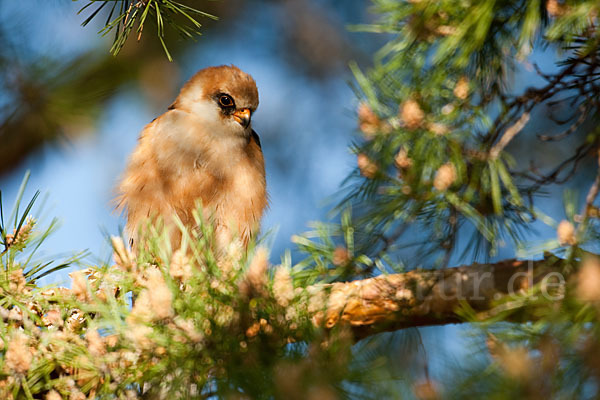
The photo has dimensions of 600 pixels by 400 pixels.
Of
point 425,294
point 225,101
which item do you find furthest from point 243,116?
Answer: point 425,294

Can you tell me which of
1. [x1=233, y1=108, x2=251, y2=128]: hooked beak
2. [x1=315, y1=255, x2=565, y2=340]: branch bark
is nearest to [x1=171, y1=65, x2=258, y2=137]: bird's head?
[x1=233, y1=108, x2=251, y2=128]: hooked beak

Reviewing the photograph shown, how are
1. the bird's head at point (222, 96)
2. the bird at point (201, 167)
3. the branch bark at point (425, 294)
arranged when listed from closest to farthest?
the branch bark at point (425, 294)
the bird at point (201, 167)
the bird's head at point (222, 96)

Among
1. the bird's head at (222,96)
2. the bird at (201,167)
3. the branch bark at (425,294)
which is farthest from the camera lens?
the bird's head at (222,96)

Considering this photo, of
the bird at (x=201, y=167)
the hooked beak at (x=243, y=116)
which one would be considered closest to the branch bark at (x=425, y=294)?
the bird at (x=201, y=167)

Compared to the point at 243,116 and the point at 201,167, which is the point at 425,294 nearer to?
the point at 201,167

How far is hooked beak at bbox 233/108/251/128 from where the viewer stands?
11.7ft

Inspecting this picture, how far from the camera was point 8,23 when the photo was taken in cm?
324

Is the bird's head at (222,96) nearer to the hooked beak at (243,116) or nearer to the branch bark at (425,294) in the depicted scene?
the hooked beak at (243,116)

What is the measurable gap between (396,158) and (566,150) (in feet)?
9.44

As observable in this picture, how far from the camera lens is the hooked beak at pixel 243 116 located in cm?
356

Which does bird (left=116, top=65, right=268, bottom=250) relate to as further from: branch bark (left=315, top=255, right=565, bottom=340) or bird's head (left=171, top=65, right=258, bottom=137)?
branch bark (left=315, top=255, right=565, bottom=340)

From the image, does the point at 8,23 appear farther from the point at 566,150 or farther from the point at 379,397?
the point at 566,150

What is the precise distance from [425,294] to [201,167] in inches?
73.1

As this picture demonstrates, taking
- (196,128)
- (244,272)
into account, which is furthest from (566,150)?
(244,272)
